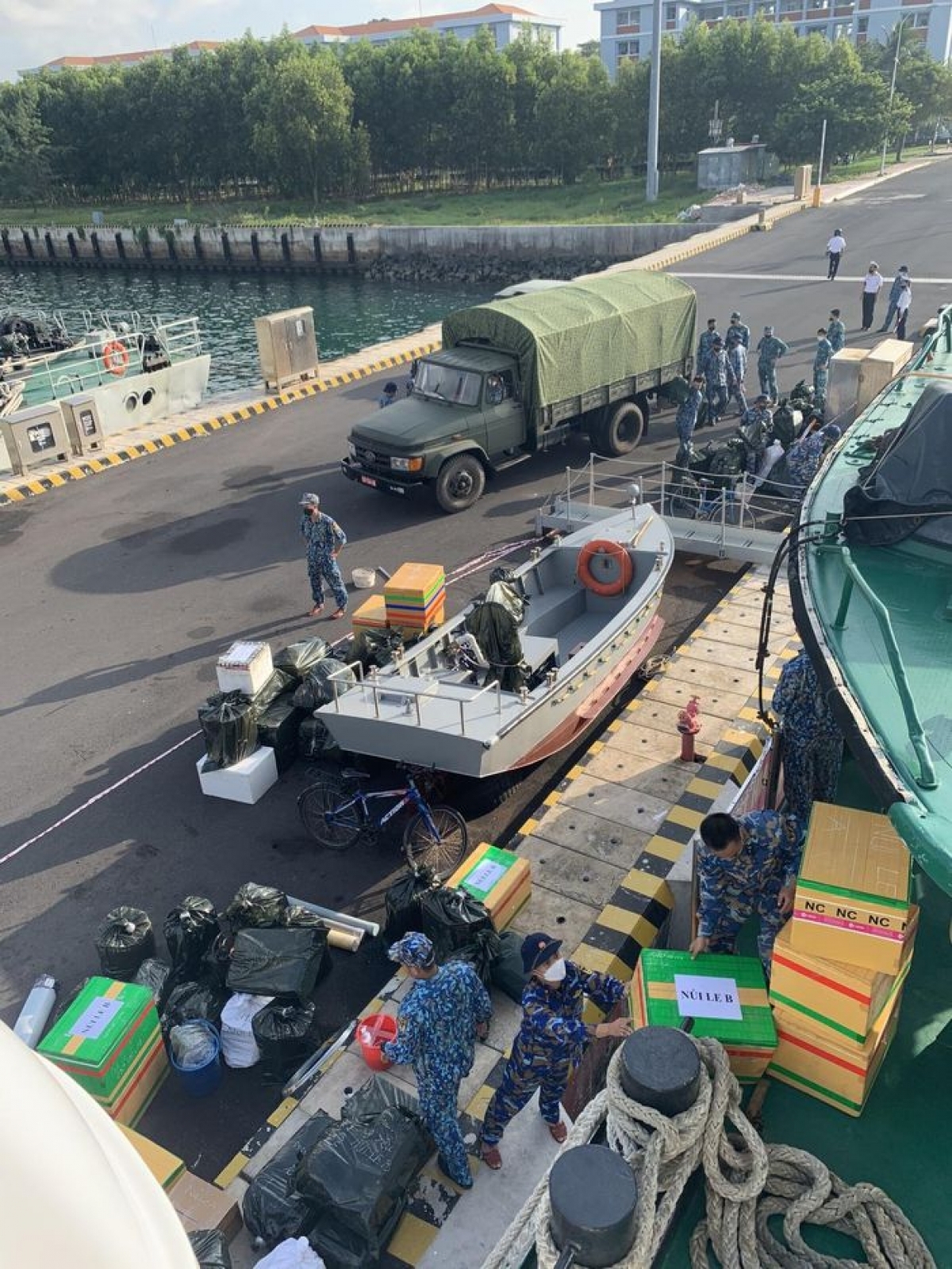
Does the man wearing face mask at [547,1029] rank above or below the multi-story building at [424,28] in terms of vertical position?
below

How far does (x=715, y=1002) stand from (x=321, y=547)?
8371mm

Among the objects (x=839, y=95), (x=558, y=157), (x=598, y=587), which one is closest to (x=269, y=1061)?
(x=598, y=587)

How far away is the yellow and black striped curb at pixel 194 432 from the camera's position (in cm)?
1752

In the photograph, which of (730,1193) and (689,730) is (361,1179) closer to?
(730,1193)

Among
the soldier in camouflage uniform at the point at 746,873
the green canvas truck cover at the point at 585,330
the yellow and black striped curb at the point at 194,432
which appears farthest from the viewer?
the yellow and black striped curb at the point at 194,432

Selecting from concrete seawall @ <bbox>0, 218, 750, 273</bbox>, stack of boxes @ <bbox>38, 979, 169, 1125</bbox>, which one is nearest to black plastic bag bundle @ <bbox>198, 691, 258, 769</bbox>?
stack of boxes @ <bbox>38, 979, 169, 1125</bbox>

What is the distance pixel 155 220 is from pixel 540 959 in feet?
232

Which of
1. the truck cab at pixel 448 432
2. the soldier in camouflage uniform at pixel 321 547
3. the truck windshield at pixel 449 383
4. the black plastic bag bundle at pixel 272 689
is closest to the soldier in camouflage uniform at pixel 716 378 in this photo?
the truck cab at pixel 448 432

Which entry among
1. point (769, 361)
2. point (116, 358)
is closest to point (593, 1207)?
point (769, 361)

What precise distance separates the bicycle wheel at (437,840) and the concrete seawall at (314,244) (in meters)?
38.8

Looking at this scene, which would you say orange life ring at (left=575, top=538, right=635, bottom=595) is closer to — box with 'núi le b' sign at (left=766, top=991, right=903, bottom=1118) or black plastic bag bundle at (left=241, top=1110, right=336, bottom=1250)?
box with 'núi le b' sign at (left=766, top=991, right=903, bottom=1118)

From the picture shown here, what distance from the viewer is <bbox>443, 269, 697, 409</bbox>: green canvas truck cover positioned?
15.5 meters

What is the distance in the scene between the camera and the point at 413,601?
32.2 feet

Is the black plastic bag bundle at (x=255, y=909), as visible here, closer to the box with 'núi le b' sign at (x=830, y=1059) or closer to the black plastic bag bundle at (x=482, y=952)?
the black plastic bag bundle at (x=482, y=952)
